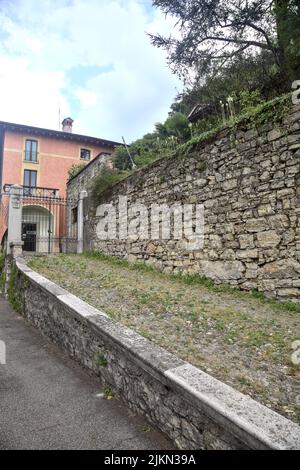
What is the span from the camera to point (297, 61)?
588cm

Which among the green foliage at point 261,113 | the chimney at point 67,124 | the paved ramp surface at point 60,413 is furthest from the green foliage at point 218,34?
the chimney at point 67,124

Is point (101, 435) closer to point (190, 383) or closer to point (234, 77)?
point (190, 383)

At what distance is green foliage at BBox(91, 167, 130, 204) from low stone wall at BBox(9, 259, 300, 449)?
6.11 meters

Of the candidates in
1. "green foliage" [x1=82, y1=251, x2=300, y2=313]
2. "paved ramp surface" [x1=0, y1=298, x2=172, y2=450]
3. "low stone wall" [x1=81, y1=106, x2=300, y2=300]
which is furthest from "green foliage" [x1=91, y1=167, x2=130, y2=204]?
"paved ramp surface" [x1=0, y1=298, x2=172, y2=450]

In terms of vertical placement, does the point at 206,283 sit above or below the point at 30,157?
below

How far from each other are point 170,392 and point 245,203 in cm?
360

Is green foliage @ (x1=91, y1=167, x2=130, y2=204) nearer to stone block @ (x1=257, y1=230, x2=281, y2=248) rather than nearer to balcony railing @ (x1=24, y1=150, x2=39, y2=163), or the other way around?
stone block @ (x1=257, y1=230, x2=281, y2=248)

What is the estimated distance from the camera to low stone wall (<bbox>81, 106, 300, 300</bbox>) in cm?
434

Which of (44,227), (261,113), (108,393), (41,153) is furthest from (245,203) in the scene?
(41,153)

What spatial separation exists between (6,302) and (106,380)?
500cm

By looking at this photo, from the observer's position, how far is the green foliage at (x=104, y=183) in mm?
9524

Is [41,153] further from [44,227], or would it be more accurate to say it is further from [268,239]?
[268,239]

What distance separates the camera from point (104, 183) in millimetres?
9875

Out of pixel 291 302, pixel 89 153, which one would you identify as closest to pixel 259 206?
pixel 291 302
